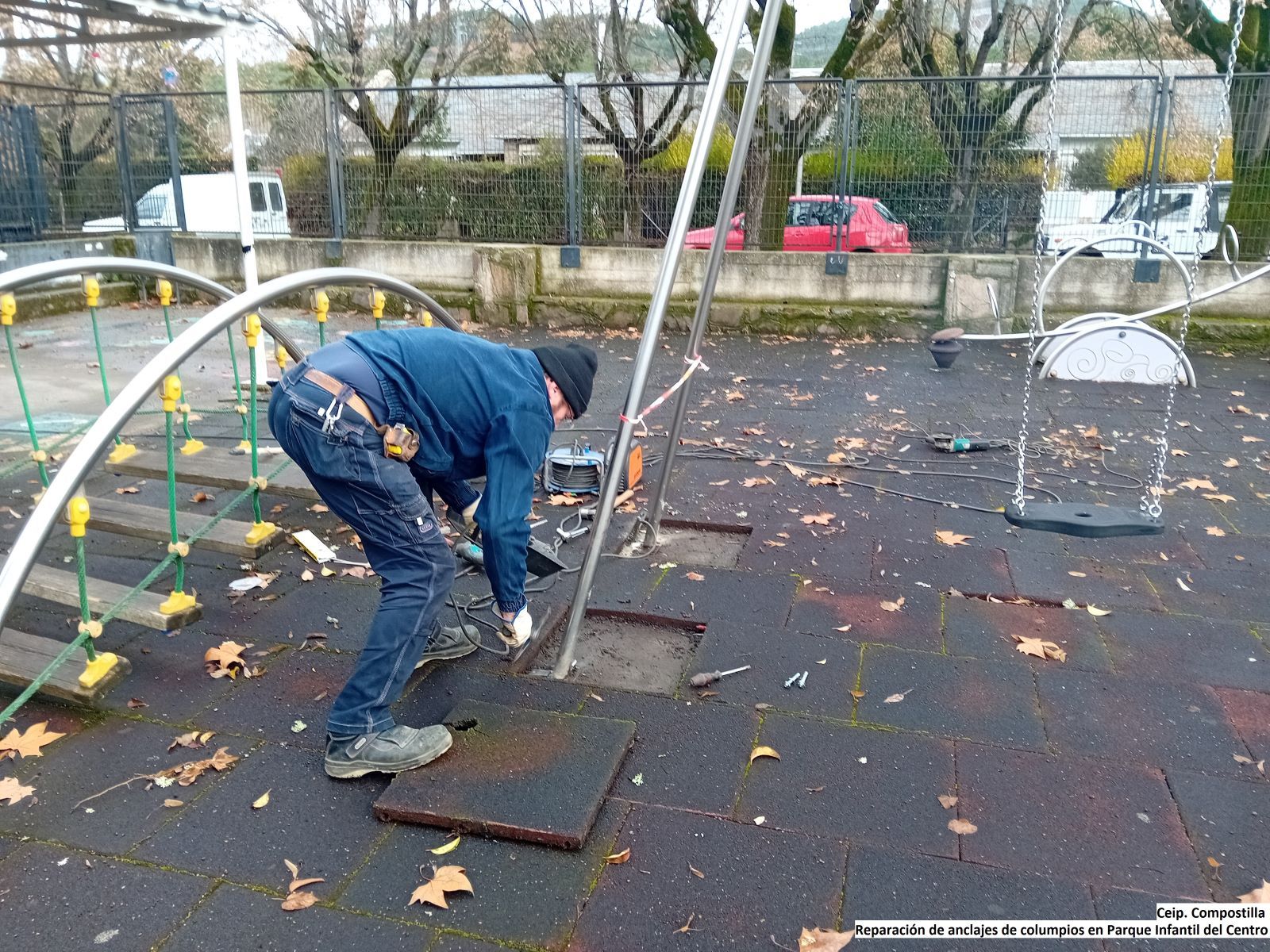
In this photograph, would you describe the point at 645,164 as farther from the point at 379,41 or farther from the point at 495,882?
the point at 495,882

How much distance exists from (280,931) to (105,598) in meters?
1.90

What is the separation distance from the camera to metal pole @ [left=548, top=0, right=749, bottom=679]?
363 cm

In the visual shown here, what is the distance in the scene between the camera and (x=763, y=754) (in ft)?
10.3

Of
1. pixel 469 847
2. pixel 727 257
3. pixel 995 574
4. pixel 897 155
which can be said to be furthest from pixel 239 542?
pixel 897 155

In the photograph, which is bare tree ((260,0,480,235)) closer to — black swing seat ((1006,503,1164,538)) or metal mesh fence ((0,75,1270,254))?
metal mesh fence ((0,75,1270,254))

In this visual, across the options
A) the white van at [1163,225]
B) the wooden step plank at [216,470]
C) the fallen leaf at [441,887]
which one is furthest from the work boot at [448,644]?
the white van at [1163,225]

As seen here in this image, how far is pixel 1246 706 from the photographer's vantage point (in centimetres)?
343

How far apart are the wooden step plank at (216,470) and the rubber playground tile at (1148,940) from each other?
4.24 m

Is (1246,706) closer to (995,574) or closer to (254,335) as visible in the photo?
(995,574)

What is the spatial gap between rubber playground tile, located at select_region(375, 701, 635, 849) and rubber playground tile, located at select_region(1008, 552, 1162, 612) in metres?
2.29

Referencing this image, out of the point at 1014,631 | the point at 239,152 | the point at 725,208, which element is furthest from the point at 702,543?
the point at 239,152

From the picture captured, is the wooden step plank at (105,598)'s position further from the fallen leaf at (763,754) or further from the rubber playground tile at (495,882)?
the fallen leaf at (763,754)

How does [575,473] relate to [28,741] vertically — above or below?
above

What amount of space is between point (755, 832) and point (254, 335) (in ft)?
11.5
